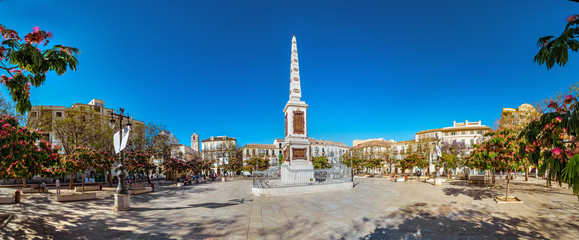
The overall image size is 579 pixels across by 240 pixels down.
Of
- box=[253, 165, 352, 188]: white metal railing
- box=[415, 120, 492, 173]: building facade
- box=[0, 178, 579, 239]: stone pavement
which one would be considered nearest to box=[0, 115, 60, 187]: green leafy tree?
box=[0, 178, 579, 239]: stone pavement

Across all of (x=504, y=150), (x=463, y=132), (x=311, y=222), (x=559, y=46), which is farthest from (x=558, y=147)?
(x=463, y=132)

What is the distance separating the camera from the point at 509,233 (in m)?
7.95

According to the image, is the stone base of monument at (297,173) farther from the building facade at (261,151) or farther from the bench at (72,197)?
the building facade at (261,151)

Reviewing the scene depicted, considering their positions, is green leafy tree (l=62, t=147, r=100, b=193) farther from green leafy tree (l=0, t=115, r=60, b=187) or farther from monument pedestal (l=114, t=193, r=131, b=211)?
monument pedestal (l=114, t=193, r=131, b=211)

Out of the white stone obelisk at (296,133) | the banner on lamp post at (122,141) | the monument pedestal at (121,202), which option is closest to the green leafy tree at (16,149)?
the banner on lamp post at (122,141)

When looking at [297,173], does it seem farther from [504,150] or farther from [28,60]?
[28,60]

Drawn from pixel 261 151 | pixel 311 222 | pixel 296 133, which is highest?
pixel 296 133

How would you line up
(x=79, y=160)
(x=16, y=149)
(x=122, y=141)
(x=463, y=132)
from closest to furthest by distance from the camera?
(x=16, y=149) → (x=122, y=141) → (x=79, y=160) → (x=463, y=132)

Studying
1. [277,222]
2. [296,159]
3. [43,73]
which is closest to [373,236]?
[277,222]

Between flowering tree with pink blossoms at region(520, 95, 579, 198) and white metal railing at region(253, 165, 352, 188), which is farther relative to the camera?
white metal railing at region(253, 165, 352, 188)

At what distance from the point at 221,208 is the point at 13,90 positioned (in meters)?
9.94

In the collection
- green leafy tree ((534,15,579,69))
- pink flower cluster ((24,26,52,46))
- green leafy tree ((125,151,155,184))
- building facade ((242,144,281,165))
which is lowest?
building facade ((242,144,281,165))

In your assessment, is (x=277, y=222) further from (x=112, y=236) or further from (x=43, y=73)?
(x=43, y=73)

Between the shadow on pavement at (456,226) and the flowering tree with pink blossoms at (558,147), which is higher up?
the flowering tree with pink blossoms at (558,147)
